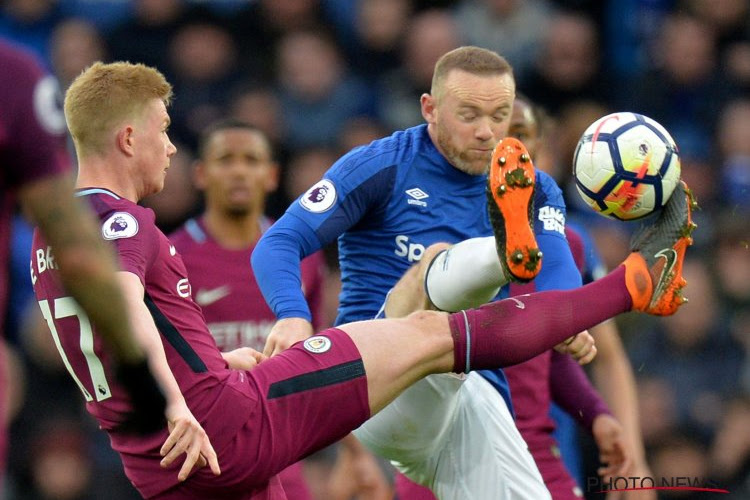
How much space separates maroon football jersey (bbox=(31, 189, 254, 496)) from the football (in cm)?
156

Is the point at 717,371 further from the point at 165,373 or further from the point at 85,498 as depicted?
the point at 165,373

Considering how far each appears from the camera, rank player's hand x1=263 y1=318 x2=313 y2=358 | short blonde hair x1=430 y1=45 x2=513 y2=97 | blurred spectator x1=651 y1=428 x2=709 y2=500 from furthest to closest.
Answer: blurred spectator x1=651 y1=428 x2=709 y2=500 < short blonde hair x1=430 y1=45 x2=513 y2=97 < player's hand x1=263 y1=318 x2=313 y2=358

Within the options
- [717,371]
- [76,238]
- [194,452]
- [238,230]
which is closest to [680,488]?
[717,371]

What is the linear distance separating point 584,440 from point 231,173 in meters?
2.46

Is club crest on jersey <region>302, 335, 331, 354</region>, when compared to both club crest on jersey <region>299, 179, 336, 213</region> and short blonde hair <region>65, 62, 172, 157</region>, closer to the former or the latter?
club crest on jersey <region>299, 179, 336, 213</region>

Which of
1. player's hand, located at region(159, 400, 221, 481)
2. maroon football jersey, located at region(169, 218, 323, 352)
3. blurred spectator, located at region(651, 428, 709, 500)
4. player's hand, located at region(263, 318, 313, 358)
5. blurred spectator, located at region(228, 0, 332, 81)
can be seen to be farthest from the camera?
blurred spectator, located at region(228, 0, 332, 81)

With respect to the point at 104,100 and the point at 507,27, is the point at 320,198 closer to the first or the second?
the point at 104,100

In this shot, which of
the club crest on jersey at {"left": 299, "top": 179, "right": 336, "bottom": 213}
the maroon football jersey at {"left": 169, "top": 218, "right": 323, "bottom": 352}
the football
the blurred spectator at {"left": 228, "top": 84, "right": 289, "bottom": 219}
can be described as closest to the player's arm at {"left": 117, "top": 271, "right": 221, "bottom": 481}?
the club crest on jersey at {"left": 299, "top": 179, "right": 336, "bottom": 213}

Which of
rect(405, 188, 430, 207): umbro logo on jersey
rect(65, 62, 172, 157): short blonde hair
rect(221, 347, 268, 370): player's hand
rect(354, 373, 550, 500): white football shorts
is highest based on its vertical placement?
rect(65, 62, 172, 157): short blonde hair

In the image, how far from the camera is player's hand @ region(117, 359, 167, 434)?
3.05 metres

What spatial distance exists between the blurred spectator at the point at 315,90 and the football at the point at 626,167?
3.59 metres

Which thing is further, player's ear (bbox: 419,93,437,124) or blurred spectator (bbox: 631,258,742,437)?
blurred spectator (bbox: 631,258,742,437)

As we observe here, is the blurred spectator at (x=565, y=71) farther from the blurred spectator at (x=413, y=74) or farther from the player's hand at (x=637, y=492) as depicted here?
the player's hand at (x=637, y=492)

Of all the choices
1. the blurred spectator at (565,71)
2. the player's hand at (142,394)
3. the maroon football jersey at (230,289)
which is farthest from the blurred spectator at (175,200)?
the player's hand at (142,394)
